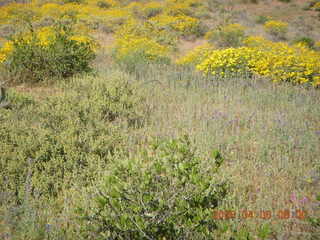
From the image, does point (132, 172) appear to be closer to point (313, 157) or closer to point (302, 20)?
point (313, 157)

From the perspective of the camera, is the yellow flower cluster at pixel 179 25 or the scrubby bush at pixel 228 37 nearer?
the scrubby bush at pixel 228 37

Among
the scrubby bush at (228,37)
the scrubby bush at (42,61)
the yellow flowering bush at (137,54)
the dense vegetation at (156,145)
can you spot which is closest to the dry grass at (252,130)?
the dense vegetation at (156,145)

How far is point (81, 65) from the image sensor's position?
Answer: 6902 millimetres

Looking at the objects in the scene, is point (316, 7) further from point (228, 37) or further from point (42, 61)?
point (42, 61)

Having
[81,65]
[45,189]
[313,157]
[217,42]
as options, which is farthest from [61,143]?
[217,42]

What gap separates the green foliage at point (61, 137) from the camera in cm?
315

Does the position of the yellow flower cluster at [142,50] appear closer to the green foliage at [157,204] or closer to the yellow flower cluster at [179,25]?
the yellow flower cluster at [179,25]

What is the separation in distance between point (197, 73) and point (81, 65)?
2.68 m

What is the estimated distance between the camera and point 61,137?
3744 millimetres

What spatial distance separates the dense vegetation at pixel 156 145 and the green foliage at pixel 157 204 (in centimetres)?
1

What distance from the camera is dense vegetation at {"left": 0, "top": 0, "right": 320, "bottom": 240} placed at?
2.19 m

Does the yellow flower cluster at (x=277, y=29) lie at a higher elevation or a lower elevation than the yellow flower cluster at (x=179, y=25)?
lower

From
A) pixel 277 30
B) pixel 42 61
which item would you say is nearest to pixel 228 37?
pixel 277 30
